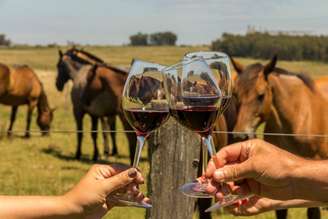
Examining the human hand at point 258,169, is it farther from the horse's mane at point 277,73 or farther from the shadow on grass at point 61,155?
the shadow on grass at point 61,155

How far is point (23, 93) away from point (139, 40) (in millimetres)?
60191

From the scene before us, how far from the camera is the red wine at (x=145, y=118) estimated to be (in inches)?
73.9

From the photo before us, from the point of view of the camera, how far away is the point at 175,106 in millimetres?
1844

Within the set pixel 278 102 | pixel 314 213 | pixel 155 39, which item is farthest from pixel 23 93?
pixel 155 39

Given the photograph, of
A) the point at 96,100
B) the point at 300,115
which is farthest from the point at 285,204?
the point at 96,100

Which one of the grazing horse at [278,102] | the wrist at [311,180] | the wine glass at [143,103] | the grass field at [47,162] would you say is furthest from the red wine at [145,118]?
the grazing horse at [278,102]

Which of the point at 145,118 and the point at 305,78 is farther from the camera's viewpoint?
the point at 305,78

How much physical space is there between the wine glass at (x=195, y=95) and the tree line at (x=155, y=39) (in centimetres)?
6835

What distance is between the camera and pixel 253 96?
5570 mm

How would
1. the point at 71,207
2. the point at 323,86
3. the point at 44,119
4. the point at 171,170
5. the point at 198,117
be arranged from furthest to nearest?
the point at 44,119 < the point at 323,86 < the point at 171,170 < the point at 71,207 < the point at 198,117

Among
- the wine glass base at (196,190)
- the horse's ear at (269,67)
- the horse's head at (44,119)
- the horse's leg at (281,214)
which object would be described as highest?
the horse's ear at (269,67)

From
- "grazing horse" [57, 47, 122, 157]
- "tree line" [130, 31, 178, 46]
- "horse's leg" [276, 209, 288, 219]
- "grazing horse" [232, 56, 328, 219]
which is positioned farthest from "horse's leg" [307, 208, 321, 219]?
"tree line" [130, 31, 178, 46]

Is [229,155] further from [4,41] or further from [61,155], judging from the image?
[4,41]

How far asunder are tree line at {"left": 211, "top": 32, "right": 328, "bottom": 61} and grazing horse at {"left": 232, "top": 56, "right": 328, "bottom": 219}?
48505mm
